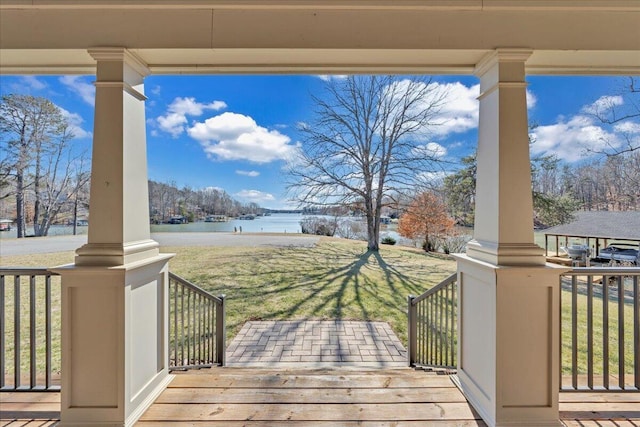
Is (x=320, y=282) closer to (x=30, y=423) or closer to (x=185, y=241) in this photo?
(x=185, y=241)

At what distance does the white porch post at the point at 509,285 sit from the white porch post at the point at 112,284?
217cm

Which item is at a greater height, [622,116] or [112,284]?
[622,116]

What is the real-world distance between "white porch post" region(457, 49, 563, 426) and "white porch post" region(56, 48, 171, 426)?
217 centimetres

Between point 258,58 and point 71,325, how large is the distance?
2.05 m

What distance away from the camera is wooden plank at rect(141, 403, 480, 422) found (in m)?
1.62

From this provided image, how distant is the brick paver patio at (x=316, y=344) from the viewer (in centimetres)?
321

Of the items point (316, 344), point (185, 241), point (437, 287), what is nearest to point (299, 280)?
point (316, 344)

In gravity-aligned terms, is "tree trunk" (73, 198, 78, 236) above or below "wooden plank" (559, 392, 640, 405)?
above

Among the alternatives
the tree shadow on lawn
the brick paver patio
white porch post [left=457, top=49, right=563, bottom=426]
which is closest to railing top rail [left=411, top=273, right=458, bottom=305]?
white porch post [left=457, top=49, right=563, bottom=426]

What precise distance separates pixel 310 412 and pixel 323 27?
2.44m

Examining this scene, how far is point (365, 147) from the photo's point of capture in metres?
8.09

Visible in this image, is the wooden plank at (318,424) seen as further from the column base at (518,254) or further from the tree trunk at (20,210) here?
the tree trunk at (20,210)

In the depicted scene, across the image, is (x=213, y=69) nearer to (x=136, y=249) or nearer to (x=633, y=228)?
(x=136, y=249)

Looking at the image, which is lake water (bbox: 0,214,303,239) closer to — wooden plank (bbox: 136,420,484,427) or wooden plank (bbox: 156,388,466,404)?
wooden plank (bbox: 156,388,466,404)
